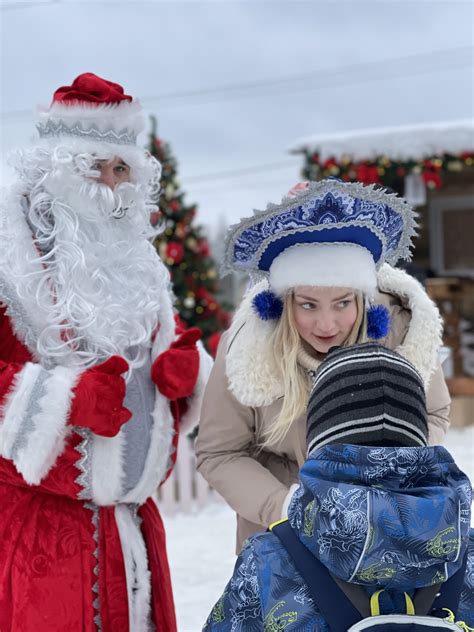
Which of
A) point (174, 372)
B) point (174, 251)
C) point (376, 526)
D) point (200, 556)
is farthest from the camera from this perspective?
point (174, 251)

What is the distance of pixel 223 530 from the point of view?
5.35 m

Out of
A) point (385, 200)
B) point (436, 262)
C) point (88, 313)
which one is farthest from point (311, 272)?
point (436, 262)

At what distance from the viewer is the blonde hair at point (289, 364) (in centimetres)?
193

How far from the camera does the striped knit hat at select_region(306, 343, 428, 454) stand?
1234 mm

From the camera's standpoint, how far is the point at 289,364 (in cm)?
196

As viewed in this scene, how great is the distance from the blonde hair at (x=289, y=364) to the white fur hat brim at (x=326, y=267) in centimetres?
5

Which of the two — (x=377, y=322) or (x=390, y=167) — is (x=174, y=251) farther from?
(x=377, y=322)

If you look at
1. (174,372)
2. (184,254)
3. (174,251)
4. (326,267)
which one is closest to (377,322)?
(326,267)

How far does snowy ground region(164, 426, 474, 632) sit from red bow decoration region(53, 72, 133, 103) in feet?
8.18

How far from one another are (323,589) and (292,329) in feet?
2.85

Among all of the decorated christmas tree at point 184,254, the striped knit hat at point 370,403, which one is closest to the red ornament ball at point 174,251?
the decorated christmas tree at point 184,254

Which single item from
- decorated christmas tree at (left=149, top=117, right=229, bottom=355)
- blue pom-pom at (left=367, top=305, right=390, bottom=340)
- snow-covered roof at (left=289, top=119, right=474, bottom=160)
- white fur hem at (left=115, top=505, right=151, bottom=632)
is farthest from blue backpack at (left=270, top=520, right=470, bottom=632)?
snow-covered roof at (left=289, top=119, right=474, bottom=160)

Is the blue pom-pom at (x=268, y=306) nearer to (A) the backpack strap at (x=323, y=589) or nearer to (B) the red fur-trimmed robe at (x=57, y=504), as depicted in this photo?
(B) the red fur-trimmed robe at (x=57, y=504)

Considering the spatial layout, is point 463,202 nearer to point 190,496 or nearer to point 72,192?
Answer: point 190,496
